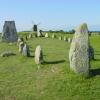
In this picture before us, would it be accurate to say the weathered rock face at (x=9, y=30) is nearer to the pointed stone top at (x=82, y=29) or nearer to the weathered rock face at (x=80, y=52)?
the pointed stone top at (x=82, y=29)

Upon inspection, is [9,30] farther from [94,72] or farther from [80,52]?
[94,72]

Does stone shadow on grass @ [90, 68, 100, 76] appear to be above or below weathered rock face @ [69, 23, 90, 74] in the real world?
below

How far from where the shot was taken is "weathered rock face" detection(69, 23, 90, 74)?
2605cm

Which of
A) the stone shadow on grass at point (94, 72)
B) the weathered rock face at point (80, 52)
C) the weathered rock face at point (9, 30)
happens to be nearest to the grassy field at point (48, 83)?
the stone shadow on grass at point (94, 72)

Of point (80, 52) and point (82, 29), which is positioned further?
point (82, 29)

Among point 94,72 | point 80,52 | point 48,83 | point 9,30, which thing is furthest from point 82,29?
point 9,30

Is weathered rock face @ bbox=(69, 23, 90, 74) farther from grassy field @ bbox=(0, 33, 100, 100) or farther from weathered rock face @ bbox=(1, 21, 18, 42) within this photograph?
weathered rock face @ bbox=(1, 21, 18, 42)

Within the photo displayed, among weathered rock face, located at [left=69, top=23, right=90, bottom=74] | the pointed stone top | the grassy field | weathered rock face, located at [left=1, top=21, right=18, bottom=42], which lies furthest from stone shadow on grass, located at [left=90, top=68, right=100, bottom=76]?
weathered rock face, located at [left=1, top=21, right=18, bottom=42]

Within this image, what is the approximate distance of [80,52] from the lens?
26.3m

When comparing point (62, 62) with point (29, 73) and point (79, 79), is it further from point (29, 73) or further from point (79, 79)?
point (79, 79)

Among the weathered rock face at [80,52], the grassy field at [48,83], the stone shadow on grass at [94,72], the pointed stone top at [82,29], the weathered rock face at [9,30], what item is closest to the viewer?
the grassy field at [48,83]

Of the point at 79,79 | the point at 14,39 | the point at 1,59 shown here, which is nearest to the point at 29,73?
the point at 79,79

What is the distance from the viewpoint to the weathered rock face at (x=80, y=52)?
2605cm

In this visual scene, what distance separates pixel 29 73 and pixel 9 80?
6.17ft
